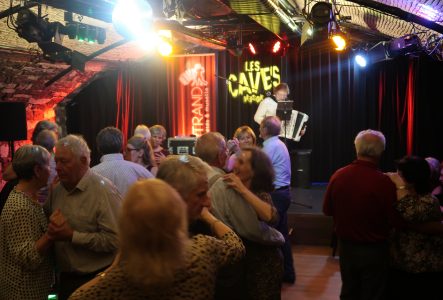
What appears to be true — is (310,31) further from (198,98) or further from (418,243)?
(198,98)

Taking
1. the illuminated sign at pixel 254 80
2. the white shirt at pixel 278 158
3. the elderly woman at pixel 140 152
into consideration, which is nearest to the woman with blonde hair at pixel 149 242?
the elderly woman at pixel 140 152

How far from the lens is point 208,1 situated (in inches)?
188

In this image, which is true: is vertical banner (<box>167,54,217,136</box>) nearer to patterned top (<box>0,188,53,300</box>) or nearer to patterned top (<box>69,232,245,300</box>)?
patterned top (<box>0,188,53,300</box>)

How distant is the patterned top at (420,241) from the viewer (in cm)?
292

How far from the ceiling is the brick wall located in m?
0.33

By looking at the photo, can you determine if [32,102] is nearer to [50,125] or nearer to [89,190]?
[50,125]

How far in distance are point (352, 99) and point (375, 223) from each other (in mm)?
6038

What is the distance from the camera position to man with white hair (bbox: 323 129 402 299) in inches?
119

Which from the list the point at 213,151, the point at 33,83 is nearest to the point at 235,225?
the point at 213,151

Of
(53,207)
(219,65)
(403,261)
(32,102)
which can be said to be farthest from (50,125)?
(219,65)

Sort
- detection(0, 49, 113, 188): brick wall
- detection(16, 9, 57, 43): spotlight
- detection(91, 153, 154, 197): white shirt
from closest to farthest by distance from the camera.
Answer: detection(91, 153, 154, 197): white shirt, detection(16, 9, 57, 43): spotlight, detection(0, 49, 113, 188): brick wall

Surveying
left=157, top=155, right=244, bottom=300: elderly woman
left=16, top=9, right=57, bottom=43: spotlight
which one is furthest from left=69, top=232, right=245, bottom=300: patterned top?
left=16, top=9, right=57, bottom=43: spotlight

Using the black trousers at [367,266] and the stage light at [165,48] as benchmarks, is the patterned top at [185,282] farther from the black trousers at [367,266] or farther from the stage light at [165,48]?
the stage light at [165,48]

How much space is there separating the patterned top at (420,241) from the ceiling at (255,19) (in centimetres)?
225
